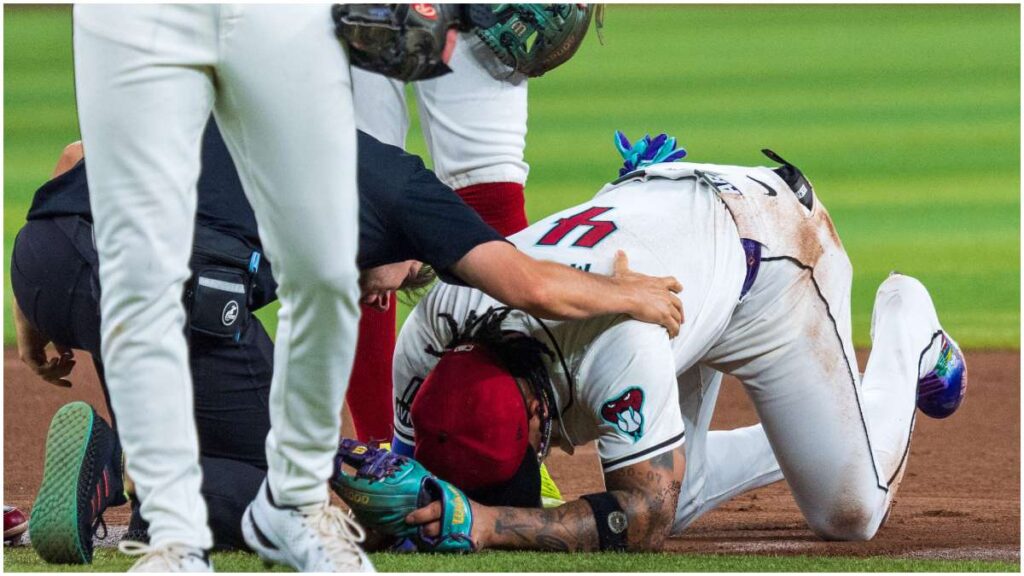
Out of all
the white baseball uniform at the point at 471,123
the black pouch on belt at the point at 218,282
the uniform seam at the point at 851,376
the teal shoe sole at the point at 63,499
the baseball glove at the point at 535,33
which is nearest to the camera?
the teal shoe sole at the point at 63,499

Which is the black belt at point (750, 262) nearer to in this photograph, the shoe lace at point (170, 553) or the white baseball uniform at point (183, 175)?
the white baseball uniform at point (183, 175)

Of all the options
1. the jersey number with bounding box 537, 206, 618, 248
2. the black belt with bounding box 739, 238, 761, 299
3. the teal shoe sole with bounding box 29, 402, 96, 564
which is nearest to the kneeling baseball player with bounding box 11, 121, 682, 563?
the teal shoe sole with bounding box 29, 402, 96, 564

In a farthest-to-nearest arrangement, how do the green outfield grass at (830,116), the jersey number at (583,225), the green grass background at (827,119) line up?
the green outfield grass at (830,116) → the green grass background at (827,119) → the jersey number at (583,225)

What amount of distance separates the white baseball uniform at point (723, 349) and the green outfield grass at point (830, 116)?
3323mm

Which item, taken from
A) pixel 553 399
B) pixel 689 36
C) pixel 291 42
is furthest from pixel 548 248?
pixel 689 36

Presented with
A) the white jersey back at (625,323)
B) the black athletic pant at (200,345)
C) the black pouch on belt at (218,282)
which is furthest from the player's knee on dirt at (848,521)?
the black pouch on belt at (218,282)

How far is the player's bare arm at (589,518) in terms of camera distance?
116 inches

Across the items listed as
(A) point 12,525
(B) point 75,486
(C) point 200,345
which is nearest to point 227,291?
(C) point 200,345

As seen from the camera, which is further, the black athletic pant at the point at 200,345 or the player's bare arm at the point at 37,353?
the player's bare arm at the point at 37,353

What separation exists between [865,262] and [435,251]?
608 cm

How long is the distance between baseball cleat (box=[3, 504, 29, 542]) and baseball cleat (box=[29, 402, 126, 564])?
0.25m

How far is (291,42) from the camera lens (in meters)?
2.12

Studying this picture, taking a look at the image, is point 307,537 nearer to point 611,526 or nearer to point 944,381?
point 611,526

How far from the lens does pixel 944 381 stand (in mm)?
4086
